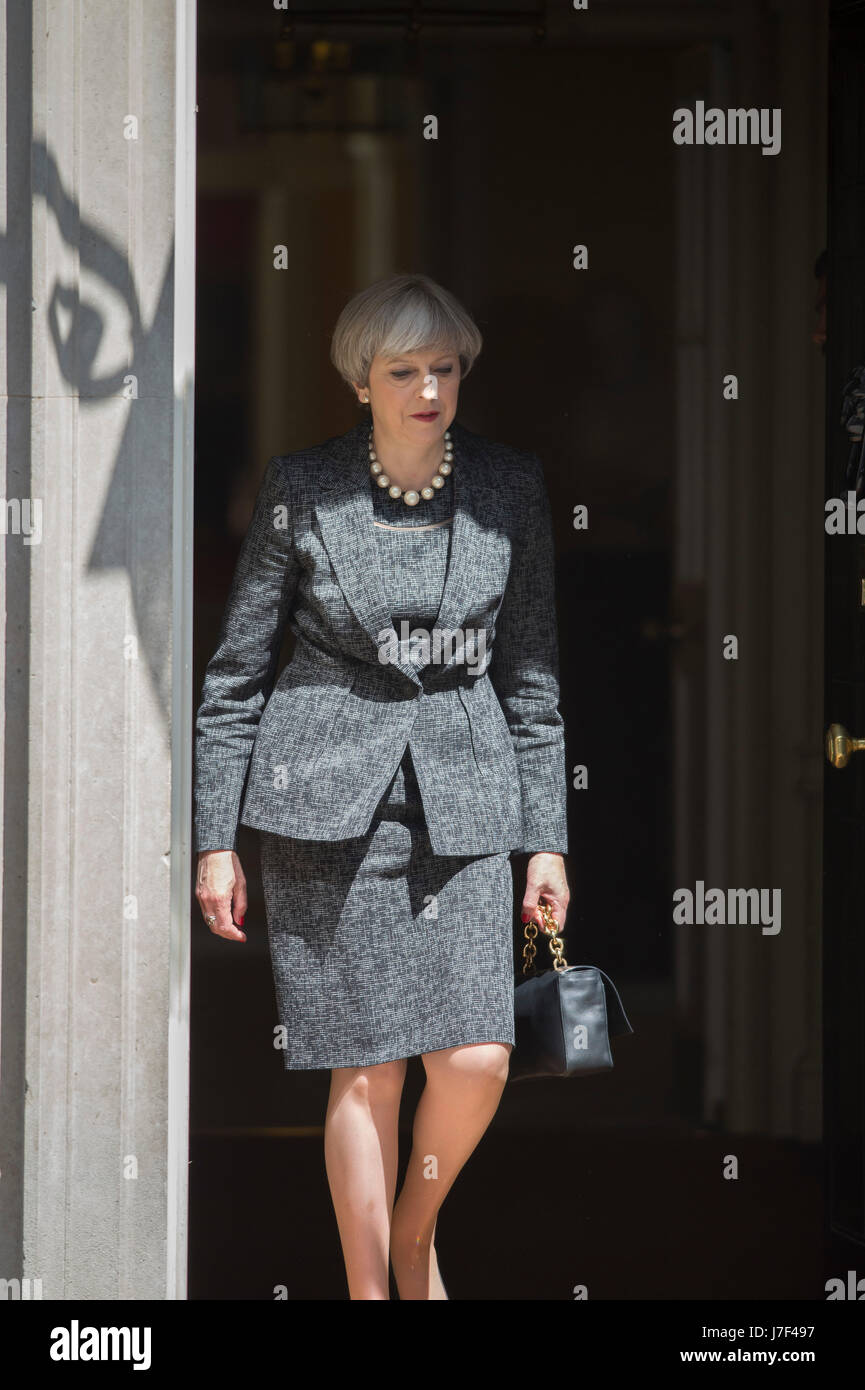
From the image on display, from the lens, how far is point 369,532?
11.2 ft

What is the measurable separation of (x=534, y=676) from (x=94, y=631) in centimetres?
94

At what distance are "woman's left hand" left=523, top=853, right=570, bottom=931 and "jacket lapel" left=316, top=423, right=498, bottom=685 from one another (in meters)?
0.50

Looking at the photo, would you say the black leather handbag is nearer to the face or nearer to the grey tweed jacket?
the grey tweed jacket

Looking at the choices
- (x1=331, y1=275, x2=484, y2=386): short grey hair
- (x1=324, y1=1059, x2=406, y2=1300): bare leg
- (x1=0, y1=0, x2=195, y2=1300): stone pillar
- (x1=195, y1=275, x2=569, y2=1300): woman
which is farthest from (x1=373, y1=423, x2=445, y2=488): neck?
(x1=324, y1=1059, x2=406, y2=1300): bare leg

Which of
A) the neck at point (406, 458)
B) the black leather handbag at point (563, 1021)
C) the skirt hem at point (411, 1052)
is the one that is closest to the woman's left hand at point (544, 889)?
the black leather handbag at point (563, 1021)

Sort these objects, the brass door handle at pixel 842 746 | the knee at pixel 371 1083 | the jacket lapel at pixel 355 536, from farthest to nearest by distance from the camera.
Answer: the brass door handle at pixel 842 746 → the knee at pixel 371 1083 → the jacket lapel at pixel 355 536

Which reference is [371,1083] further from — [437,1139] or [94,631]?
[94,631]

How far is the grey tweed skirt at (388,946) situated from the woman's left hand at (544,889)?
0.12 m

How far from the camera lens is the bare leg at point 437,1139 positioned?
3.46 meters

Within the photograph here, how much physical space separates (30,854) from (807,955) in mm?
1957

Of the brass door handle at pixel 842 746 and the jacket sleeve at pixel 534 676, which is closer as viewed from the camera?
the jacket sleeve at pixel 534 676

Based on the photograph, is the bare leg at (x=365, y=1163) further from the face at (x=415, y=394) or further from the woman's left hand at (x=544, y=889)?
the face at (x=415, y=394)

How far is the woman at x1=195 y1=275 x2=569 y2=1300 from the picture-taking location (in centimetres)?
342

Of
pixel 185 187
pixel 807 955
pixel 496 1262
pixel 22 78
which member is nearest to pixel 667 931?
pixel 807 955
